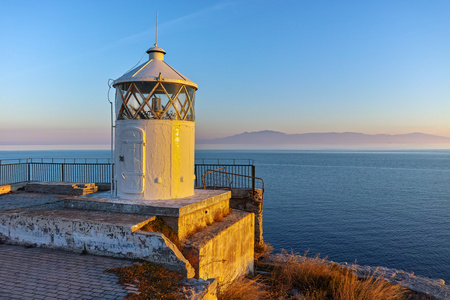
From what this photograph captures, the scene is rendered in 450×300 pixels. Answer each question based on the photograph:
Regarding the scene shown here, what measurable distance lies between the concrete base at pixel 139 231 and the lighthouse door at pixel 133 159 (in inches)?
28.2

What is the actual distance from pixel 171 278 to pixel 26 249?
384 centimetres

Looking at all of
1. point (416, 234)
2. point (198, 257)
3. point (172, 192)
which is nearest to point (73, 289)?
point (198, 257)

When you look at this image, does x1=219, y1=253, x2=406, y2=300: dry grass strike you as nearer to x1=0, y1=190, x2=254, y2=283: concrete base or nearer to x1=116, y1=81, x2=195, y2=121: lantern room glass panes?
x1=0, y1=190, x2=254, y2=283: concrete base

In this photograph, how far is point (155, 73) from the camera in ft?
30.0

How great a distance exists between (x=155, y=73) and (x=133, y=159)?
2.63m

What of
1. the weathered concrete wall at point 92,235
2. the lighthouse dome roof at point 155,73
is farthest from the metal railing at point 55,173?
the weathered concrete wall at point 92,235

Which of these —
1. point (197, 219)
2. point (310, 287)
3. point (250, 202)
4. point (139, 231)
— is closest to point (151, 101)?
point (197, 219)

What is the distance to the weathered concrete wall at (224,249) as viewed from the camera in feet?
22.8

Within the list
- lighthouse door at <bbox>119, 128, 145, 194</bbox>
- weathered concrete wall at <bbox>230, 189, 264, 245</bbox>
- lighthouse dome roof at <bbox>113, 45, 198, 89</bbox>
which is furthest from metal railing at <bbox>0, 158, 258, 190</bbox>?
lighthouse dome roof at <bbox>113, 45, 198, 89</bbox>

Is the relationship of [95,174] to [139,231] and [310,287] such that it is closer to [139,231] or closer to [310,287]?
[139,231]

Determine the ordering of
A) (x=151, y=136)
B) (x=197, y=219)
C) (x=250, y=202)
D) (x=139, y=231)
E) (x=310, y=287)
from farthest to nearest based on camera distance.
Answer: (x=250, y=202)
(x=151, y=136)
(x=310, y=287)
(x=197, y=219)
(x=139, y=231)

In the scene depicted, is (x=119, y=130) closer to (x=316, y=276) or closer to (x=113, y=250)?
(x=113, y=250)

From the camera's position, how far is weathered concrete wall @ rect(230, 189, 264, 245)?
14695mm

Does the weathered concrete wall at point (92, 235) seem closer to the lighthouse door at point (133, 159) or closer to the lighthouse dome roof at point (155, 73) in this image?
the lighthouse door at point (133, 159)
